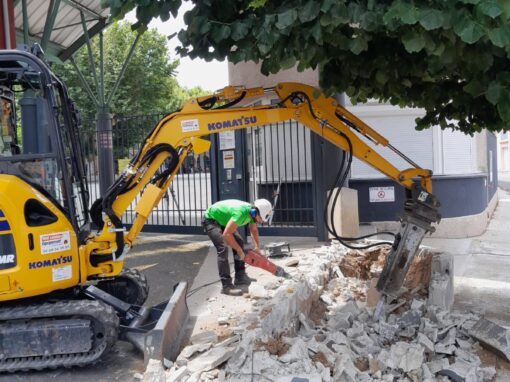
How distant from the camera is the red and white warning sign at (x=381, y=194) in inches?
472

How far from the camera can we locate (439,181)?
1180cm

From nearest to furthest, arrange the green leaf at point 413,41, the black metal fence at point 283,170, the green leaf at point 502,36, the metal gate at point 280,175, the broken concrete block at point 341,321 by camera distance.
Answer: the green leaf at point 502,36 < the green leaf at point 413,41 < the broken concrete block at point 341,321 < the metal gate at point 280,175 < the black metal fence at point 283,170

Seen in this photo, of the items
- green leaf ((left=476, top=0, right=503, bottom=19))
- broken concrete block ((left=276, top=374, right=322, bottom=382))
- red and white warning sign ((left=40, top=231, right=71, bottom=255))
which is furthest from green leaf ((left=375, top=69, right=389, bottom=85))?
red and white warning sign ((left=40, top=231, right=71, bottom=255))

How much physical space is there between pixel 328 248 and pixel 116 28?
23.1 metres

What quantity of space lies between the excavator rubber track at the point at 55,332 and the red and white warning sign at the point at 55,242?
0.53 meters

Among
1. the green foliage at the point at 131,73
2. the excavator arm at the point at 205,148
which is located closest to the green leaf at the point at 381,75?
the excavator arm at the point at 205,148

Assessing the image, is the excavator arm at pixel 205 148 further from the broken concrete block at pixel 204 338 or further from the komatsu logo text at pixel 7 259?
the broken concrete block at pixel 204 338

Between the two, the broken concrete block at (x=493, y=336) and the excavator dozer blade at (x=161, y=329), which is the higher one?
the excavator dozer blade at (x=161, y=329)

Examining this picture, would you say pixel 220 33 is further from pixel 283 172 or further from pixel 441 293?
pixel 283 172

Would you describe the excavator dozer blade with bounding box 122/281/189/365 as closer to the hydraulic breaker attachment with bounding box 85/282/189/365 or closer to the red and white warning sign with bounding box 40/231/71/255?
the hydraulic breaker attachment with bounding box 85/282/189/365

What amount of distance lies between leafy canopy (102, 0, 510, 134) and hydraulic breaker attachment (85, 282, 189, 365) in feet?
8.18

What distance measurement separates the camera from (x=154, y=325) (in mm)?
5418

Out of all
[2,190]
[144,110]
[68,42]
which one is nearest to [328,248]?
[2,190]

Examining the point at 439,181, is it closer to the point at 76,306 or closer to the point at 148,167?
the point at 148,167
